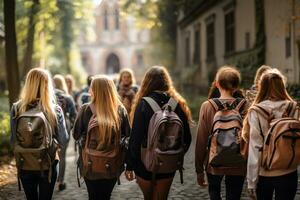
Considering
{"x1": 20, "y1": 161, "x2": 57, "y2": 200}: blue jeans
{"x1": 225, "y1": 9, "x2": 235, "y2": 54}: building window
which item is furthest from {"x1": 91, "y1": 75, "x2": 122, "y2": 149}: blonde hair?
{"x1": 225, "y1": 9, "x2": 235, "y2": 54}: building window

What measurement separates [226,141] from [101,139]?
3.90ft

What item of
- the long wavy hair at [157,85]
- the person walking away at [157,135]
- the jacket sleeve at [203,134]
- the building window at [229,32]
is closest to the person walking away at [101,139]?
the person walking away at [157,135]

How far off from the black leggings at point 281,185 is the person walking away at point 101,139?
143 cm

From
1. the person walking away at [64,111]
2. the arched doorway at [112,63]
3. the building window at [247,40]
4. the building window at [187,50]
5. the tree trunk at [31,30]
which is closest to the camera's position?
the person walking away at [64,111]

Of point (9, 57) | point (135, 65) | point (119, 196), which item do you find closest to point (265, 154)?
point (119, 196)

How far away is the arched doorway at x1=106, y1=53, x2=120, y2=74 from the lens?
71.2 meters

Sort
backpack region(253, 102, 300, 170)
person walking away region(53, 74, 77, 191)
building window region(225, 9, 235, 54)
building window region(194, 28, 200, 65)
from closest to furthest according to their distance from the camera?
backpack region(253, 102, 300, 170)
person walking away region(53, 74, 77, 191)
building window region(225, 9, 235, 54)
building window region(194, 28, 200, 65)

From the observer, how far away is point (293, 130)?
4680 mm

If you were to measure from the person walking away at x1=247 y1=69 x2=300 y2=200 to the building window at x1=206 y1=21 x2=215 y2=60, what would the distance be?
21137 mm

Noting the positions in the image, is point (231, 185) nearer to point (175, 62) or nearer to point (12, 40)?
point (12, 40)

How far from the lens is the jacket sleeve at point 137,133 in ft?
17.5

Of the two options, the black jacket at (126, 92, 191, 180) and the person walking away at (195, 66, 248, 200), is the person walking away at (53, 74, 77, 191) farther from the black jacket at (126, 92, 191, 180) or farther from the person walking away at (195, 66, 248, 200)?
the person walking away at (195, 66, 248, 200)

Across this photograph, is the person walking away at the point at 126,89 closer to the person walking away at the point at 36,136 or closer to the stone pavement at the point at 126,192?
the stone pavement at the point at 126,192

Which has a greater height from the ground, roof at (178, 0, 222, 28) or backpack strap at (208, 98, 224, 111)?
roof at (178, 0, 222, 28)
